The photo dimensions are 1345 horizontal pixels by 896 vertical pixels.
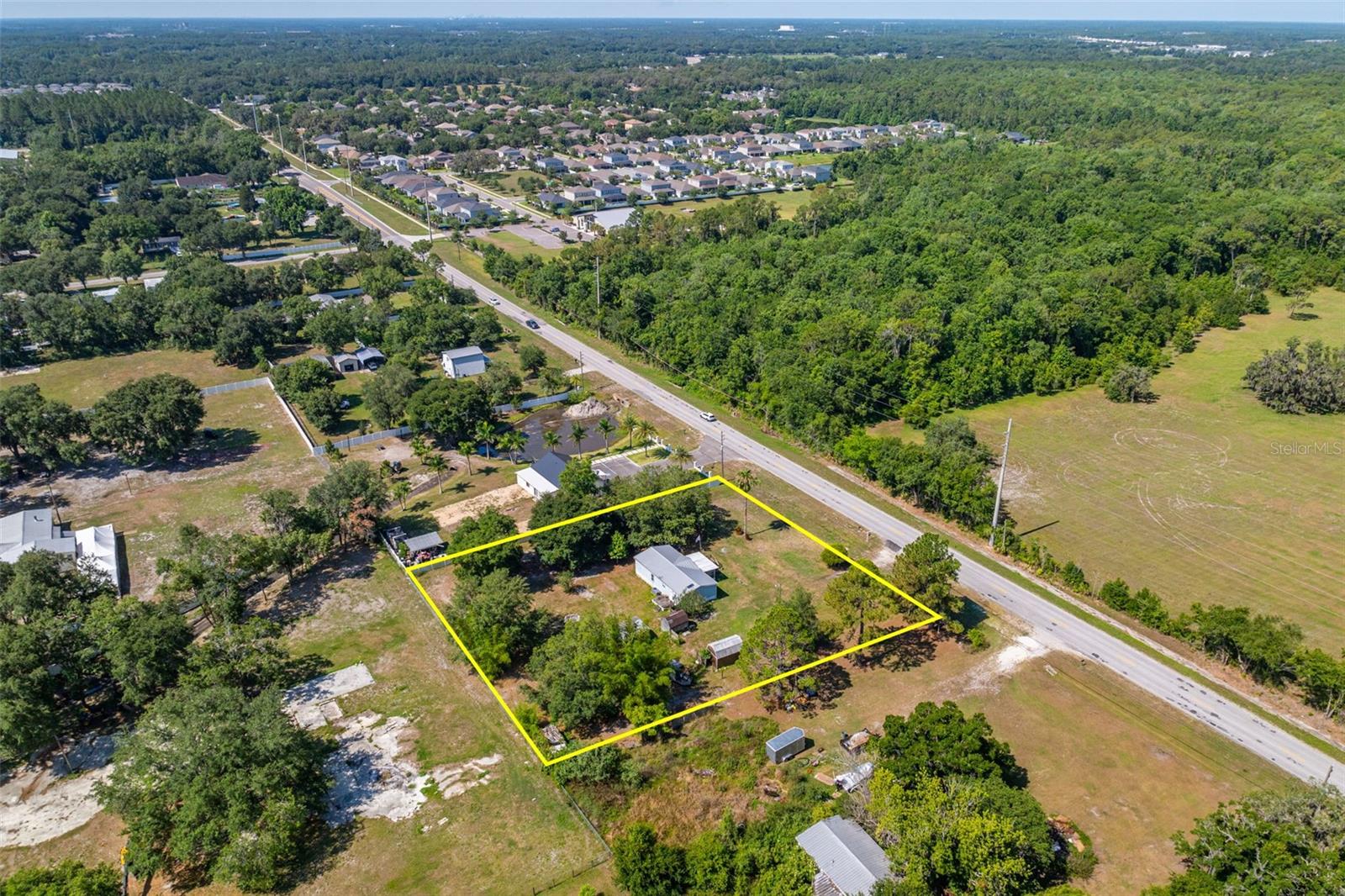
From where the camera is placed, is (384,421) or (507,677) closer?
(507,677)

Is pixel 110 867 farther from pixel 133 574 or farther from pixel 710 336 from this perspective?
pixel 710 336

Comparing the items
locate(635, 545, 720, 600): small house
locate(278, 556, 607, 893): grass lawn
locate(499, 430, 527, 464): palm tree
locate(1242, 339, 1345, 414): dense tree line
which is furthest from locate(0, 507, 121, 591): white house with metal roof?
locate(1242, 339, 1345, 414): dense tree line

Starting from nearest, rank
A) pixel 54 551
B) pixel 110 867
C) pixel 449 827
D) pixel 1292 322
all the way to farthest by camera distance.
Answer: pixel 110 867, pixel 449 827, pixel 54 551, pixel 1292 322

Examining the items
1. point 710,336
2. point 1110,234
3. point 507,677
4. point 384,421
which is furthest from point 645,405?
point 1110,234

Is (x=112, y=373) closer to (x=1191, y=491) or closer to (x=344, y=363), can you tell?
(x=344, y=363)

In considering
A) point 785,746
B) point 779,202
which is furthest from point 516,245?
point 785,746

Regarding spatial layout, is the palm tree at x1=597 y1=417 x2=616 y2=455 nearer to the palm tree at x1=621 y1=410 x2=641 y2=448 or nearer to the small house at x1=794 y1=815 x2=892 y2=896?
the palm tree at x1=621 y1=410 x2=641 y2=448
